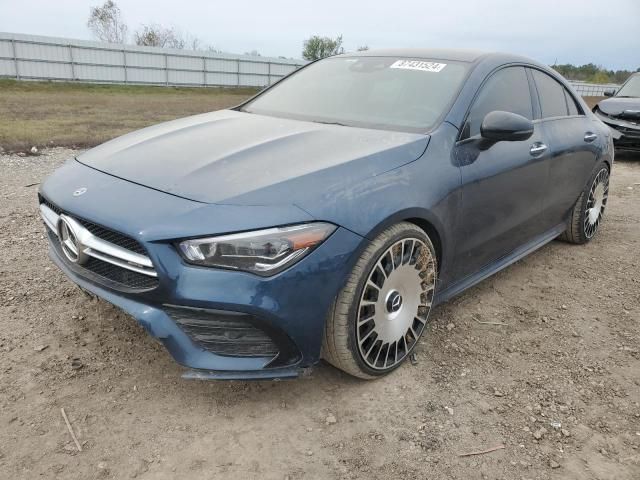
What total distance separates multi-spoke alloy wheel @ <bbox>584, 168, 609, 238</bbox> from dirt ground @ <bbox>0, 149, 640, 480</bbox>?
1.30 metres

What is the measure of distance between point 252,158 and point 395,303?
3.06ft

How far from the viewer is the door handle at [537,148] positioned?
3408mm

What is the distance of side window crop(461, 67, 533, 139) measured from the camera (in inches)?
117

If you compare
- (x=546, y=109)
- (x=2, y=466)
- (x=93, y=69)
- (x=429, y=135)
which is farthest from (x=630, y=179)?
(x=93, y=69)

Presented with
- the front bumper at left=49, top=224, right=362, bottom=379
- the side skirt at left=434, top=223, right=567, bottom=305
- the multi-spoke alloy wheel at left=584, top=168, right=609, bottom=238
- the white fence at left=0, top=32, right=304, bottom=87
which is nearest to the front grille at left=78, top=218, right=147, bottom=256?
the front bumper at left=49, top=224, right=362, bottom=379

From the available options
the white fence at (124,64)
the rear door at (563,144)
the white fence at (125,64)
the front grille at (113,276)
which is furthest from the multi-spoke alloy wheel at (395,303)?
the white fence at (125,64)

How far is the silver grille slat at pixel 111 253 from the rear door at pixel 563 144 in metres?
2.75

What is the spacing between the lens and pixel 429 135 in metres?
2.74

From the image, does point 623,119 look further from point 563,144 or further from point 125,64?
point 125,64

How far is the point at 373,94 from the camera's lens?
10.6 ft

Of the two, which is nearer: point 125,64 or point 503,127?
point 503,127

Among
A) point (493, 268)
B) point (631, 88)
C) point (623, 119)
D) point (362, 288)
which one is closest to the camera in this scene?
point (362, 288)

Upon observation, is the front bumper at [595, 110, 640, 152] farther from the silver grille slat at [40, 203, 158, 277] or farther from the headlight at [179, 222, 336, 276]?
the silver grille slat at [40, 203, 158, 277]

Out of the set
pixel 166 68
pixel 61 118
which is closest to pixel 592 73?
pixel 166 68
